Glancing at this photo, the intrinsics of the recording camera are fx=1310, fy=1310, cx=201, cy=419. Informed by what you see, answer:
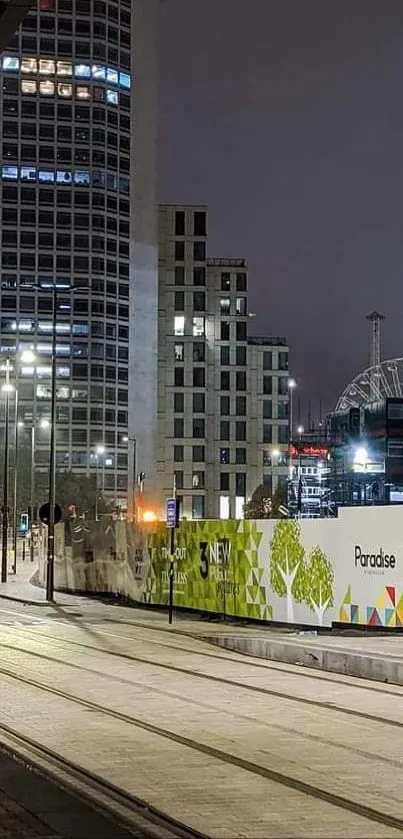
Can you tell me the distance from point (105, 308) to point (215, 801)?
147 metres

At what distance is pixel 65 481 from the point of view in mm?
126938

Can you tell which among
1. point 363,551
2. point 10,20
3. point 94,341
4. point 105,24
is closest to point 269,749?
point 10,20

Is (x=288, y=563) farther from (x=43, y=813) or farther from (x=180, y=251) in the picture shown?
(x=180, y=251)

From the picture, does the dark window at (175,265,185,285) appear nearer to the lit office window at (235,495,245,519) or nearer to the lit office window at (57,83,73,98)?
the lit office window at (57,83,73,98)

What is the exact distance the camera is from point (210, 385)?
166875mm

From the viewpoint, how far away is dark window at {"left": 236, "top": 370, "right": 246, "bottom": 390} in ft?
552

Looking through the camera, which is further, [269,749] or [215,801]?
[269,749]

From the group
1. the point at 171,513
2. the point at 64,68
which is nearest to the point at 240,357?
the point at 64,68

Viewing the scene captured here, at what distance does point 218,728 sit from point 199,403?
147627 millimetres

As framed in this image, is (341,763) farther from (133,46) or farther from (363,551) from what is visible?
Result: (133,46)

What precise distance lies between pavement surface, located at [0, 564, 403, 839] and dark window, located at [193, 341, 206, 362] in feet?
447

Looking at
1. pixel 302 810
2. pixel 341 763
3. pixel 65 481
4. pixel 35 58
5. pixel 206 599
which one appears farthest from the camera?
pixel 35 58

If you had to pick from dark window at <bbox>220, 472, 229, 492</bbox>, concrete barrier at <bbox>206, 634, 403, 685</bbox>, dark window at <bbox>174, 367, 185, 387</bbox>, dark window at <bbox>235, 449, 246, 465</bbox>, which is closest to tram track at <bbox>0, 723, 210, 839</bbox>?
concrete barrier at <bbox>206, 634, 403, 685</bbox>

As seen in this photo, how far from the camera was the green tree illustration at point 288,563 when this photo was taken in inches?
1169
